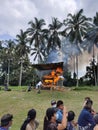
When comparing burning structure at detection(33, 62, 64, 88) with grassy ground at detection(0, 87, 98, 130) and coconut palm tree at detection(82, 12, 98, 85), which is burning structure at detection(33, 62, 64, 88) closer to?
grassy ground at detection(0, 87, 98, 130)

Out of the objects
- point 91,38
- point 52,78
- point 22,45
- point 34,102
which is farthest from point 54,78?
point 22,45

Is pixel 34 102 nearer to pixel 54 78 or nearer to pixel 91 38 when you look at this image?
pixel 54 78

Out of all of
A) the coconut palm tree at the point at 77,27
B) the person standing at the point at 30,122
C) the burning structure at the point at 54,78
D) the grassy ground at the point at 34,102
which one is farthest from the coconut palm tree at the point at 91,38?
the person standing at the point at 30,122

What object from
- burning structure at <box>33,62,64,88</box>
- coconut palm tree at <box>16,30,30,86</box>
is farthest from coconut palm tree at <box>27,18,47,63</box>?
burning structure at <box>33,62,64,88</box>

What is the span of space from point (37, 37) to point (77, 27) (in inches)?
383

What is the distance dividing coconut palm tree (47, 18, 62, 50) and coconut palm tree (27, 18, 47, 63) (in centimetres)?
195

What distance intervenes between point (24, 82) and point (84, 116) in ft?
248

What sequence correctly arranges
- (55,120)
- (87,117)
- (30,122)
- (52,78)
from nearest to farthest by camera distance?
(55,120) → (30,122) → (87,117) → (52,78)

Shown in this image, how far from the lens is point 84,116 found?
32.0ft

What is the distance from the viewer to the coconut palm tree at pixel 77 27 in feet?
235

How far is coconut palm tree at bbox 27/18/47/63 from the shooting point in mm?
78375

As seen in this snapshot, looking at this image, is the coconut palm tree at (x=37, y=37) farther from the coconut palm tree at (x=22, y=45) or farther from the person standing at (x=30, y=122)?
the person standing at (x=30, y=122)

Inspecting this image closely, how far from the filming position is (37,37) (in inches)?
3098

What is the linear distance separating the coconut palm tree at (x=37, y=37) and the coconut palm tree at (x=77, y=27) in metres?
6.29
